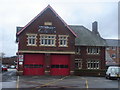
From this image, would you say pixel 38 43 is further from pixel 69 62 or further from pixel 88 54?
pixel 88 54

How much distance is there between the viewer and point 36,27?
115 ft

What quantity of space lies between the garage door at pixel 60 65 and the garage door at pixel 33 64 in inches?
70.7

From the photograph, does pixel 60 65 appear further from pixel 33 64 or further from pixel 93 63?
pixel 93 63

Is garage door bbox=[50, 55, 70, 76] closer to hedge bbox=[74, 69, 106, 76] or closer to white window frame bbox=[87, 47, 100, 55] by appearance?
hedge bbox=[74, 69, 106, 76]

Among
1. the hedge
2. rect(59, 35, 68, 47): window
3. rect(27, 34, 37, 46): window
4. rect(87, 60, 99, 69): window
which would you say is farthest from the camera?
rect(87, 60, 99, 69): window

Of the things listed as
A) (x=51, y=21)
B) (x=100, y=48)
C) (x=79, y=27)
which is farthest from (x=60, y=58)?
(x=79, y=27)

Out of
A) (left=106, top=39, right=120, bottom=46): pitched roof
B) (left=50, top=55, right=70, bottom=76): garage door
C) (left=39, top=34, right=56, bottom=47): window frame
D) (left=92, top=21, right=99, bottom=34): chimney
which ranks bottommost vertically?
(left=50, top=55, right=70, bottom=76): garage door

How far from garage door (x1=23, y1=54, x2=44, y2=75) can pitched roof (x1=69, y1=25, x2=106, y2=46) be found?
11.8 meters

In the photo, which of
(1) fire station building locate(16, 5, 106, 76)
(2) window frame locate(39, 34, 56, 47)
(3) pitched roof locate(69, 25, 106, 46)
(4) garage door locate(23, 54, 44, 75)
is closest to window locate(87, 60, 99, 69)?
(3) pitched roof locate(69, 25, 106, 46)

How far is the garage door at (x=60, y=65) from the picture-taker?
3501 cm

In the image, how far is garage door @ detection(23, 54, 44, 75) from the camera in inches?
1337

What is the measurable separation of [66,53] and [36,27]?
6.48 m

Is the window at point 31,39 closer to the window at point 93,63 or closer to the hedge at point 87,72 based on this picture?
the hedge at point 87,72

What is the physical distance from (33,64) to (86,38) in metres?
15.8
